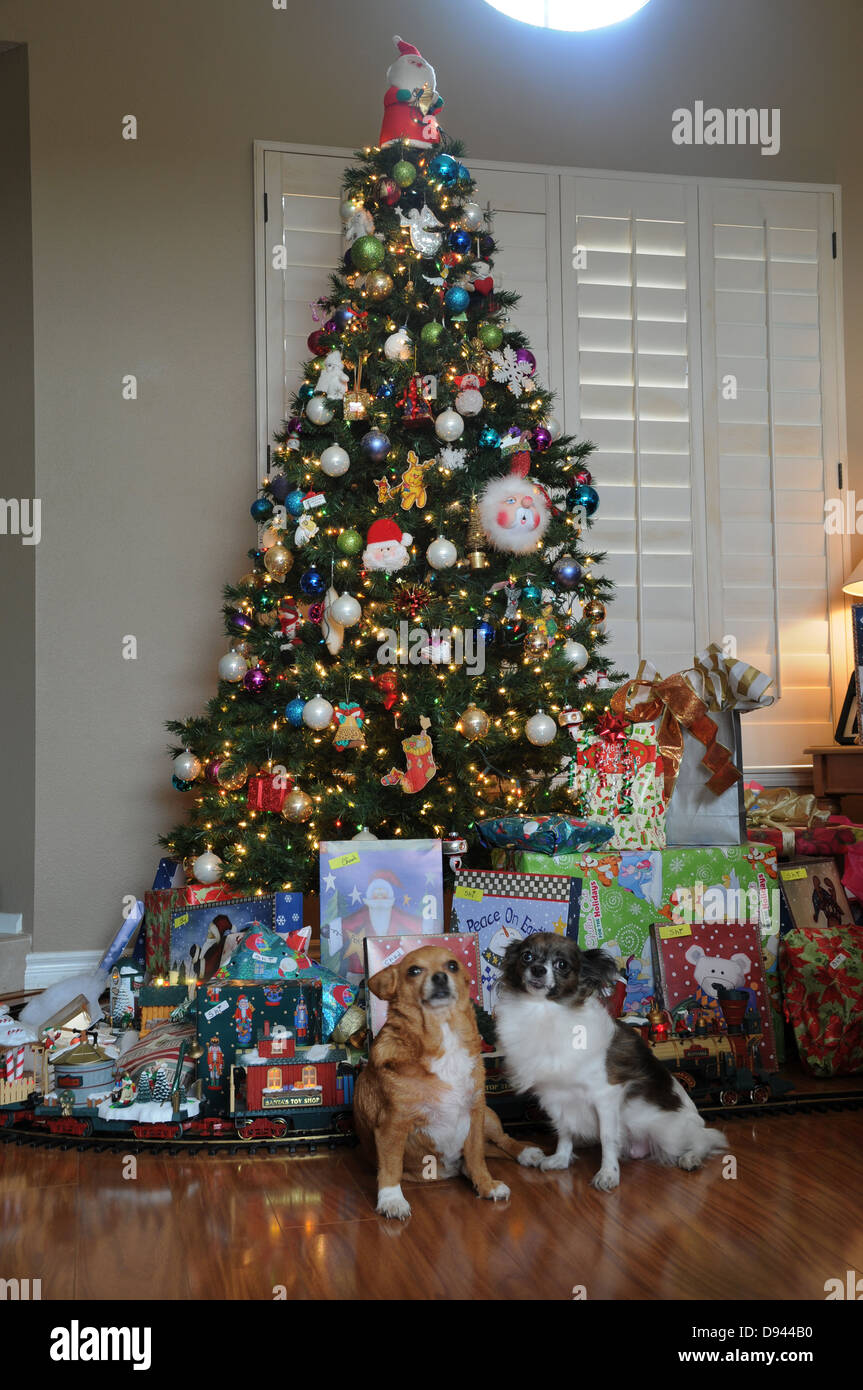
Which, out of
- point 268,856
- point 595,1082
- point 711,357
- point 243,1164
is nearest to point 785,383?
point 711,357

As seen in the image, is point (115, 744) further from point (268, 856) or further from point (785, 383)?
point (785, 383)

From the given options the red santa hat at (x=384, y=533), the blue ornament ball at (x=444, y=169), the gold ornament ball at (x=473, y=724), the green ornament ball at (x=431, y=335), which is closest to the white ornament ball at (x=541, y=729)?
the gold ornament ball at (x=473, y=724)

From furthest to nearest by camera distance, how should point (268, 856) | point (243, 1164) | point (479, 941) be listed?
point (268, 856)
point (479, 941)
point (243, 1164)

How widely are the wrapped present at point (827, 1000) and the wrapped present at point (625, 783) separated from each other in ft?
1.45

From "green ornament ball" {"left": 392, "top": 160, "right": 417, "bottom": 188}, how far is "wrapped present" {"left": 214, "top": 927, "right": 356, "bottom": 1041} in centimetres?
227

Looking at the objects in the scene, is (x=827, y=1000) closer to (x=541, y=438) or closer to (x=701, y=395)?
(x=541, y=438)

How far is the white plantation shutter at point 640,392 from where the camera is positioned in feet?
14.2

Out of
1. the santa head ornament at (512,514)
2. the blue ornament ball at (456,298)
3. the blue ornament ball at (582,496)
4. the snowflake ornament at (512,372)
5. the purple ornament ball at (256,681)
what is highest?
the blue ornament ball at (456,298)

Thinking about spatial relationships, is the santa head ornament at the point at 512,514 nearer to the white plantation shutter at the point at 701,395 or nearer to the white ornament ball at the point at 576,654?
the white ornament ball at the point at 576,654

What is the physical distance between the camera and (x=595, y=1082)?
1.93 metres

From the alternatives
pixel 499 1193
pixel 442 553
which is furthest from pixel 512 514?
pixel 499 1193

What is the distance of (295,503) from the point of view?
3256 millimetres

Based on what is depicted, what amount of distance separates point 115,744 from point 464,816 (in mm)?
1518

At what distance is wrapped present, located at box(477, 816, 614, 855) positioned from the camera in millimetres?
2633
